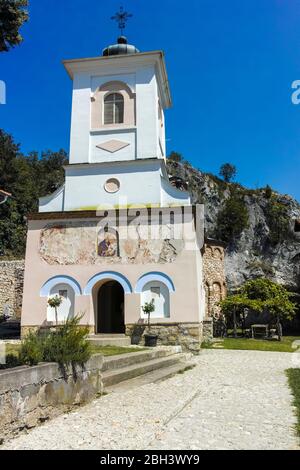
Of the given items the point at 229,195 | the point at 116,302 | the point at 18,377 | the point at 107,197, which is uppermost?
the point at 229,195

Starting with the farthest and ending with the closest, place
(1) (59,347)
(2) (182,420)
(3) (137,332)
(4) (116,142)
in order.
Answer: (4) (116,142) < (3) (137,332) < (1) (59,347) < (2) (182,420)

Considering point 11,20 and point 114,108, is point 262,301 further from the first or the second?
point 11,20

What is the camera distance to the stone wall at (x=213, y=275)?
85.9 feet

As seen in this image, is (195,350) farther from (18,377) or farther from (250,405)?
(18,377)

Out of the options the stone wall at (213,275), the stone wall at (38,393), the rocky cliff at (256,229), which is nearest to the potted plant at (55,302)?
the stone wall at (38,393)

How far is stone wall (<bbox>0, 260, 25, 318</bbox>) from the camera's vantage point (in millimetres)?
28016

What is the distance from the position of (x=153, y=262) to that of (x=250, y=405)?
9618mm

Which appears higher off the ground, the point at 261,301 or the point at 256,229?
the point at 256,229

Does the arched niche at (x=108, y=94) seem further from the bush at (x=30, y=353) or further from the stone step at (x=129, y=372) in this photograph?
the bush at (x=30, y=353)

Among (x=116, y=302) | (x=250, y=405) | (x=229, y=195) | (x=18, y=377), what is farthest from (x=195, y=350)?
(x=229, y=195)

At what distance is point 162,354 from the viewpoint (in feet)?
40.0

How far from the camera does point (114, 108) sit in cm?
1848

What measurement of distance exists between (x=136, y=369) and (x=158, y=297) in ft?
23.1

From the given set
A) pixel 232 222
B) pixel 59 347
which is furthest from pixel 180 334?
pixel 232 222
